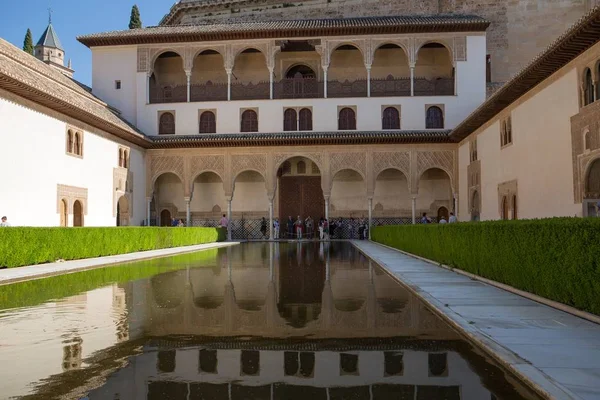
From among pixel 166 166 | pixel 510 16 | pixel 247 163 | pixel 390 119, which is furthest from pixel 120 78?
pixel 510 16

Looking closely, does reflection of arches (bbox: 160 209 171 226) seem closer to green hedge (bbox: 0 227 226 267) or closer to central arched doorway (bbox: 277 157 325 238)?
central arched doorway (bbox: 277 157 325 238)

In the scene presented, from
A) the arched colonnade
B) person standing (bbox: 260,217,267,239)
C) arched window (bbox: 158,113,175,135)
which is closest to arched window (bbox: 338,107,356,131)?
the arched colonnade

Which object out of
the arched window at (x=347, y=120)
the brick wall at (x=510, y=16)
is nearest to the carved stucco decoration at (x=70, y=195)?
the arched window at (x=347, y=120)

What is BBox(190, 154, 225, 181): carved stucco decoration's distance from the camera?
30000mm

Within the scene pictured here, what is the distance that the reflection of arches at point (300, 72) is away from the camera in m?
32.5

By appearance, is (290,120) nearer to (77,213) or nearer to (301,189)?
(301,189)

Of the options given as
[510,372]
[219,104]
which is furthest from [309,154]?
[510,372]

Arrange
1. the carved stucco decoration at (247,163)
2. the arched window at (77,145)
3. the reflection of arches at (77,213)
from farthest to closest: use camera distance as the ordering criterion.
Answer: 1. the carved stucco decoration at (247,163)
2. the reflection of arches at (77,213)
3. the arched window at (77,145)

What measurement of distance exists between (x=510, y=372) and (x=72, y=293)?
660 centimetres

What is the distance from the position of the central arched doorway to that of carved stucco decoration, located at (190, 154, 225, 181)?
355cm

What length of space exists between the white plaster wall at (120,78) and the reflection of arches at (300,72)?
26.1 feet

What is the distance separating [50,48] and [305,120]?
1832 inches

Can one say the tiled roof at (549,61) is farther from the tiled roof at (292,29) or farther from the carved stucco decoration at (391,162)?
the tiled roof at (292,29)

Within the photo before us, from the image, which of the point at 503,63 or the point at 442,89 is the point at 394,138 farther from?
the point at 503,63
